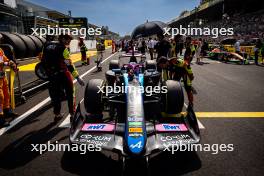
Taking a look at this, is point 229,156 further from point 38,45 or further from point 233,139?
point 38,45

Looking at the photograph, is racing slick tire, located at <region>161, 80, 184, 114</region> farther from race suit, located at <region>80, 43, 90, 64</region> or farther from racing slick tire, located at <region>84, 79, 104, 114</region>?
race suit, located at <region>80, 43, 90, 64</region>

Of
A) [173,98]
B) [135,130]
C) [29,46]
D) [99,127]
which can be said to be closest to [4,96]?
[99,127]

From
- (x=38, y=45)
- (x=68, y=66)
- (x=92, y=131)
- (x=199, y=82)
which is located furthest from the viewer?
Result: (x=38, y=45)

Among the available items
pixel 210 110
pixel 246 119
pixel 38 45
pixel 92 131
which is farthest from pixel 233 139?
pixel 38 45

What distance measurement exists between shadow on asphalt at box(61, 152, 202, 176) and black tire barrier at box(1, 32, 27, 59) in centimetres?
1395

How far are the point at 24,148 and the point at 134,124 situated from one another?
1.83m

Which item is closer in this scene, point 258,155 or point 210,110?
point 258,155

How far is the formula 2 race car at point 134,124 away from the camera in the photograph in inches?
109

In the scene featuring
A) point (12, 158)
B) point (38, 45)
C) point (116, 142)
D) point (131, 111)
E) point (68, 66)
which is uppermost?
point (38, 45)

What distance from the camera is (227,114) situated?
496 cm

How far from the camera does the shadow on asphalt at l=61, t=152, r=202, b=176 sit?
282 cm

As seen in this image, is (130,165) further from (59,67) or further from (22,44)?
(22,44)

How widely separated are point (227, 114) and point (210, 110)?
1.32ft

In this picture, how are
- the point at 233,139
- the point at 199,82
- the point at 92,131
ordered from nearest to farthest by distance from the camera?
the point at 92,131 < the point at 233,139 < the point at 199,82
